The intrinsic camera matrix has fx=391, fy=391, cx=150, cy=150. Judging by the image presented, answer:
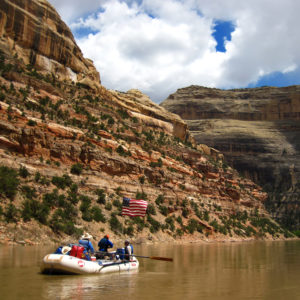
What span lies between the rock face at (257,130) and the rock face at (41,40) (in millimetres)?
83638

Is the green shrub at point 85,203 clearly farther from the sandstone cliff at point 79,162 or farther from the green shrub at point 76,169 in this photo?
the green shrub at point 76,169

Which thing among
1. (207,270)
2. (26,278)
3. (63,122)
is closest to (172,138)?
(63,122)

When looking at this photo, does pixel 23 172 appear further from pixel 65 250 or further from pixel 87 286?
pixel 87 286

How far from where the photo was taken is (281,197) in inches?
5153

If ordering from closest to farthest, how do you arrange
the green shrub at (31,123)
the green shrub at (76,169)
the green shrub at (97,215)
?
the green shrub at (97,215) < the green shrub at (31,123) < the green shrub at (76,169)

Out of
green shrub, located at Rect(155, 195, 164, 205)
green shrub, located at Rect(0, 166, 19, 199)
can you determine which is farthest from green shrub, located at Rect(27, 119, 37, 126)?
green shrub, located at Rect(155, 195, 164, 205)

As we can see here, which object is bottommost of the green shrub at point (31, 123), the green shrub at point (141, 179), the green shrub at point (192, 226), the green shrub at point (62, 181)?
the green shrub at point (192, 226)

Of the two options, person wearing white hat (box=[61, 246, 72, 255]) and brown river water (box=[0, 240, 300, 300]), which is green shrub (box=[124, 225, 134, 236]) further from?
person wearing white hat (box=[61, 246, 72, 255])

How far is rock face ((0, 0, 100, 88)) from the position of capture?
5222cm

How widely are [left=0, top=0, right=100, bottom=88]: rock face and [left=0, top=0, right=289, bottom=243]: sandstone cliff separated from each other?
6.1 inches

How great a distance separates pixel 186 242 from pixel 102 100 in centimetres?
2714

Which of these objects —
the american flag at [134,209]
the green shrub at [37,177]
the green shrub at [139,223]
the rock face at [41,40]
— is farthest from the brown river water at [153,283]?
the rock face at [41,40]

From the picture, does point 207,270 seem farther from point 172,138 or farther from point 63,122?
point 172,138

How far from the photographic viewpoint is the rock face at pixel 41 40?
5222cm
